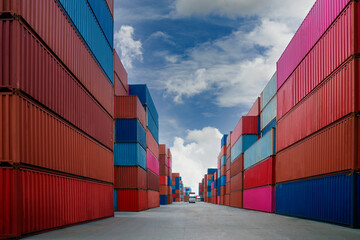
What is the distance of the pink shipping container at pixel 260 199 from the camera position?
88.4 ft

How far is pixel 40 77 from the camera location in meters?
11.6

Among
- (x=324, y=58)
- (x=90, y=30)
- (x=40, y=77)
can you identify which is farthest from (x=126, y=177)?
(x=324, y=58)

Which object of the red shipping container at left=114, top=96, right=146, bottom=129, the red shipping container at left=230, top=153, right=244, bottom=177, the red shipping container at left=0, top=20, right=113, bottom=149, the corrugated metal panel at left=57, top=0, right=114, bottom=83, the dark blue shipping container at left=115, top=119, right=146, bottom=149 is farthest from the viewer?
the red shipping container at left=230, top=153, right=244, bottom=177

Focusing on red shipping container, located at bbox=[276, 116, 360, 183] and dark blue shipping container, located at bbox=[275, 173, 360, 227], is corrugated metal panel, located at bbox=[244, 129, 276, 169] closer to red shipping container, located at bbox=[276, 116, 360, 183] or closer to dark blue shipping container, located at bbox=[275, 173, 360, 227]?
red shipping container, located at bbox=[276, 116, 360, 183]

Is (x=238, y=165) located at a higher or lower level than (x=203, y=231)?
lower

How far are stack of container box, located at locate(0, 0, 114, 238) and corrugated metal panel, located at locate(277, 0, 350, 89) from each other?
1214 cm

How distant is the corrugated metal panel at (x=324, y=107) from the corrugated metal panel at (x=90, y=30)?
12.3 m

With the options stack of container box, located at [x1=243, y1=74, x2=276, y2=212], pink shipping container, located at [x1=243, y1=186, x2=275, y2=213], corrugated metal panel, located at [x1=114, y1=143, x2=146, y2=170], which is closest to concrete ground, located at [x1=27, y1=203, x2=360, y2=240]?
pink shipping container, located at [x1=243, y1=186, x2=275, y2=213]

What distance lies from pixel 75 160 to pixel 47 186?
128 inches

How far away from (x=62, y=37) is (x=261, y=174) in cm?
2257

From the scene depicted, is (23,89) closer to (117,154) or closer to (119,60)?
(117,154)

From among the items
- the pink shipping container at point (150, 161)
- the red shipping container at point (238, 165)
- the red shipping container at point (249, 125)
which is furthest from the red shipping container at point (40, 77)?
the red shipping container at point (238, 165)

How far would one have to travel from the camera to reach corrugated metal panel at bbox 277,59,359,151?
13914mm

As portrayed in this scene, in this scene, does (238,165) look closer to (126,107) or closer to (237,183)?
(237,183)
